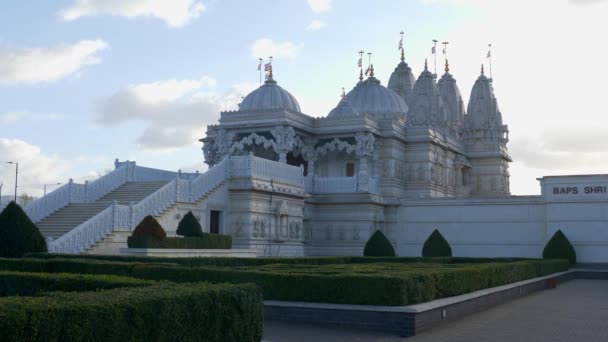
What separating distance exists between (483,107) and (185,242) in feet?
154

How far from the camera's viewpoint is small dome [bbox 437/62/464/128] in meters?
69.8

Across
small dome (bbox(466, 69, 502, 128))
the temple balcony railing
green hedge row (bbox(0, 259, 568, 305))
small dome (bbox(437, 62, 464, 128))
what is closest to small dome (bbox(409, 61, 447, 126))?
small dome (bbox(466, 69, 502, 128))

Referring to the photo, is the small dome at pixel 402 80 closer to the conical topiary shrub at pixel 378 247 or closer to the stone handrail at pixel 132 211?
the conical topiary shrub at pixel 378 247

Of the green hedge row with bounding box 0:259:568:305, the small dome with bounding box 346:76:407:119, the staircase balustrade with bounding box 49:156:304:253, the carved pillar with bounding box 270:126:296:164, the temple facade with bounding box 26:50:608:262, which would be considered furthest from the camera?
the small dome with bounding box 346:76:407:119

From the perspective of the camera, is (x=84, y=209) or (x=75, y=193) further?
(x=75, y=193)

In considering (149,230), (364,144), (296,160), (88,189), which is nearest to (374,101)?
(296,160)

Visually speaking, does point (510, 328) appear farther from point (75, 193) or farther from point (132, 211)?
point (75, 193)

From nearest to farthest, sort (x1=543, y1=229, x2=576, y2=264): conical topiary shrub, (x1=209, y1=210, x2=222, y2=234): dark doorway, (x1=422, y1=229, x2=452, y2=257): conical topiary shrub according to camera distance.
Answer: (x1=209, y1=210, x2=222, y2=234): dark doorway < (x1=422, y1=229, x2=452, y2=257): conical topiary shrub < (x1=543, y1=229, x2=576, y2=264): conical topiary shrub

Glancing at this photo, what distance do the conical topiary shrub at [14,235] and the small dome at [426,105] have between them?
37.4 metres

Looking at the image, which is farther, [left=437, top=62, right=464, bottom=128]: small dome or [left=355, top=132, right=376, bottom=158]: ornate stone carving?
[left=437, top=62, right=464, bottom=128]: small dome

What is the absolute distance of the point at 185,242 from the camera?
87.8ft

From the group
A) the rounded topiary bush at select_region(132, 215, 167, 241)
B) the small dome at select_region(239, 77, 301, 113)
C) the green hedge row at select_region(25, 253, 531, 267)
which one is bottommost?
Result: the green hedge row at select_region(25, 253, 531, 267)

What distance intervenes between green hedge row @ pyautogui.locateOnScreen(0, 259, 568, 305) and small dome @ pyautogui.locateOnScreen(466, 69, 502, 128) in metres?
49.2

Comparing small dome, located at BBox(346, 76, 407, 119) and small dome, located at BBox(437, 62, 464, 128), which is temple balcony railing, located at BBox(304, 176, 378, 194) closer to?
small dome, located at BBox(346, 76, 407, 119)
